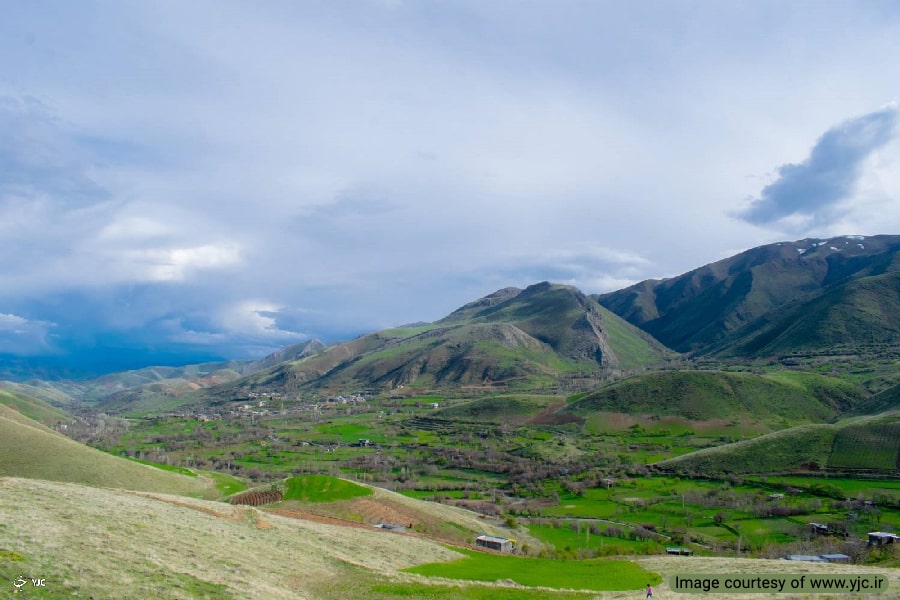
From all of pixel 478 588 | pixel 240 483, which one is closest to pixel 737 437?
pixel 240 483

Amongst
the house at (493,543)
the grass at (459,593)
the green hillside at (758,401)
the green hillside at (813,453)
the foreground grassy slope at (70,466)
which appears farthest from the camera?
the green hillside at (758,401)

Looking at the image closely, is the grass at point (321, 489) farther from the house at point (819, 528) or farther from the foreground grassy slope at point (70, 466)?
the house at point (819, 528)

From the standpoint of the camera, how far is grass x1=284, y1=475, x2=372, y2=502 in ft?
225

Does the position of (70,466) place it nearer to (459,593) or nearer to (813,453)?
(459,593)

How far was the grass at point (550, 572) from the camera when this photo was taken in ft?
128

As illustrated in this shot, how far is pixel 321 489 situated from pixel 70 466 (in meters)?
35.1

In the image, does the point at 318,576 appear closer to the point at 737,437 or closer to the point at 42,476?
the point at 42,476

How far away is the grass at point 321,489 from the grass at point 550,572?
24.6m

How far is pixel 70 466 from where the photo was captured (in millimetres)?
75812

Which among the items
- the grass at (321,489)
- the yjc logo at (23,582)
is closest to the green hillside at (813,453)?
the grass at (321,489)

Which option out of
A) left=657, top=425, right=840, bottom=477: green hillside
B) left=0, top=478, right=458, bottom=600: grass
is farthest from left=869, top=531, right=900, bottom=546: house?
left=657, top=425, right=840, bottom=477: green hillside

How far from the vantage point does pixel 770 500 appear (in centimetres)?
9812

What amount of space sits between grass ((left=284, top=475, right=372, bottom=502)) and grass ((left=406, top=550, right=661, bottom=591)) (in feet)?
80.8

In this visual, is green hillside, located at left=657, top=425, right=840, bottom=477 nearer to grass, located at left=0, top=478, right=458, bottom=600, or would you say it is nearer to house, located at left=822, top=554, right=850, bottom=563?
house, located at left=822, top=554, right=850, bottom=563
